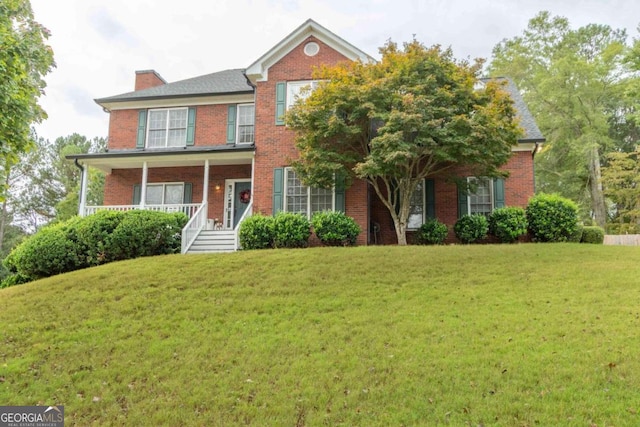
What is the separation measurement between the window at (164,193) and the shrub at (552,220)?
1248 cm

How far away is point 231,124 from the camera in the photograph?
17016 millimetres

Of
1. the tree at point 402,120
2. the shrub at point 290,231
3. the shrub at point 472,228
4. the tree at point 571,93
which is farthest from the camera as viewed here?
the tree at point 571,93

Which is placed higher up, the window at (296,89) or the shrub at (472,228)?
the window at (296,89)

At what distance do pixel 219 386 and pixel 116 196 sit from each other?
13.9 metres

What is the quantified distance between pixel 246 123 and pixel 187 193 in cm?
349

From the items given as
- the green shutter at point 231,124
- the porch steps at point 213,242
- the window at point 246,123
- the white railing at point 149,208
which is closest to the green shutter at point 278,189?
the porch steps at point 213,242

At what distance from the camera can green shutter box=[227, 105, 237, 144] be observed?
16875 millimetres

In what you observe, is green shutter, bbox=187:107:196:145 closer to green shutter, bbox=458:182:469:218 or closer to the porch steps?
the porch steps

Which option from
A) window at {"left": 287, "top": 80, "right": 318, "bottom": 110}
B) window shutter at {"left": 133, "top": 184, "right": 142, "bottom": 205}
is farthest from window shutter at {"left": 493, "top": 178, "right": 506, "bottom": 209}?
window shutter at {"left": 133, "top": 184, "right": 142, "bottom": 205}

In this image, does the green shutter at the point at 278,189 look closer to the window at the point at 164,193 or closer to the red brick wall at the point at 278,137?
the red brick wall at the point at 278,137

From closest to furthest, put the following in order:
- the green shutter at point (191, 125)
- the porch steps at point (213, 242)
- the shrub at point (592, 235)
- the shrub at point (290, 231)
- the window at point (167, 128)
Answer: the shrub at point (290, 231) < the porch steps at point (213, 242) < the shrub at point (592, 235) < the green shutter at point (191, 125) < the window at point (167, 128)

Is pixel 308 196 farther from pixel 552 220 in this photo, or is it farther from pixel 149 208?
pixel 552 220

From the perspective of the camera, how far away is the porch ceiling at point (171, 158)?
49.6 ft

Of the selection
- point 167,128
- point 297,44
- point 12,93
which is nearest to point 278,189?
point 297,44
